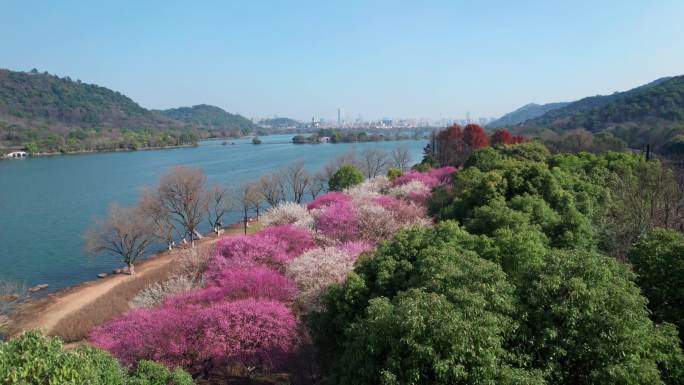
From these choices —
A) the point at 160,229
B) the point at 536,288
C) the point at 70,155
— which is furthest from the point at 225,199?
the point at 70,155

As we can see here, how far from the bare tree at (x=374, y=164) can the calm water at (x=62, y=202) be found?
561 inches

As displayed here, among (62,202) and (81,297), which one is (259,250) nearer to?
(81,297)

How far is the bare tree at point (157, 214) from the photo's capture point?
29.1 m

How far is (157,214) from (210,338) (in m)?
21.6

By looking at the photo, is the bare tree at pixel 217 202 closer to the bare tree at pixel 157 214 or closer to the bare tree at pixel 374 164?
the bare tree at pixel 157 214

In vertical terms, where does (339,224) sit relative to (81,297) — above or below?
above

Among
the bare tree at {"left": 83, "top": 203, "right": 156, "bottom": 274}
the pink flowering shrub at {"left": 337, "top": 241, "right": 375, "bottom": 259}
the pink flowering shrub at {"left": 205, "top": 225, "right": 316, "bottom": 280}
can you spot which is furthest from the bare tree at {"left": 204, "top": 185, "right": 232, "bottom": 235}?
the pink flowering shrub at {"left": 337, "top": 241, "right": 375, "bottom": 259}

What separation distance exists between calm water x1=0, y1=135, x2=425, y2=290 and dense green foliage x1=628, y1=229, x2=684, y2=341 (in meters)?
27.5

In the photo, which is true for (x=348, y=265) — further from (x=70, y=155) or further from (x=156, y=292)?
(x=70, y=155)

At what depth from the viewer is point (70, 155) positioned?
93.3m

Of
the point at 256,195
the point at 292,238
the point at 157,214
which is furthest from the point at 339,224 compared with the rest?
the point at 256,195

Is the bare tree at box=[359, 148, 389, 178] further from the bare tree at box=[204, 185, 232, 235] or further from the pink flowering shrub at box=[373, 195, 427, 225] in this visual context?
the pink flowering shrub at box=[373, 195, 427, 225]

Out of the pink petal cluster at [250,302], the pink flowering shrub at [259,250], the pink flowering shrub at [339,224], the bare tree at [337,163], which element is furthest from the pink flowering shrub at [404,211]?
the bare tree at [337,163]

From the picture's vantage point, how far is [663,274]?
8867 mm
